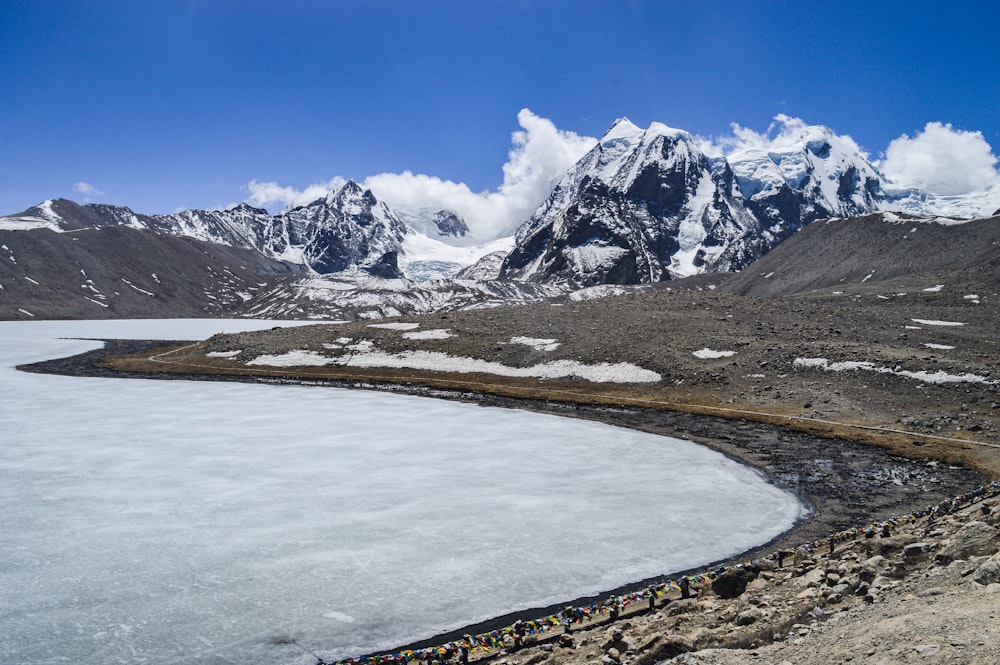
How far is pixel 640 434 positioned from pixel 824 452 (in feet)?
32.3

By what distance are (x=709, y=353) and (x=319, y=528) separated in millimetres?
44636

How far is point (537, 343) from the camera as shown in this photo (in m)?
64.2

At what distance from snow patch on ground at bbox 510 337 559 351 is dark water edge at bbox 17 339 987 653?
516 inches

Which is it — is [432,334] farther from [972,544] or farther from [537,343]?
[972,544]

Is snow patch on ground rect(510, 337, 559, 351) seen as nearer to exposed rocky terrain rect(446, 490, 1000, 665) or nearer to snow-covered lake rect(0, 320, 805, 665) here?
snow-covered lake rect(0, 320, 805, 665)

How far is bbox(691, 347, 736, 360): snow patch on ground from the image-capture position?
54.0m

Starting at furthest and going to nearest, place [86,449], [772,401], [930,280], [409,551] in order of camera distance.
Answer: [930,280]
[772,401]
[86,449]
[409,551]

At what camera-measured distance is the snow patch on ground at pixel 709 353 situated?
54.0 m

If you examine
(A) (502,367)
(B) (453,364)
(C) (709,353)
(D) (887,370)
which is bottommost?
(A) (502,367)

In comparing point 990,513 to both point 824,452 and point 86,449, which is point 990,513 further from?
point 86,449

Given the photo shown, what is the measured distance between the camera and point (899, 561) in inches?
488

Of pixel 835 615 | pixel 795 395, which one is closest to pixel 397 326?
pixel 795 395

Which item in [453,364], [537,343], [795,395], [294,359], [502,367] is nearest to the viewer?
[795,395]

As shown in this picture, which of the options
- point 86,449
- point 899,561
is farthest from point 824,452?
point 86,449
